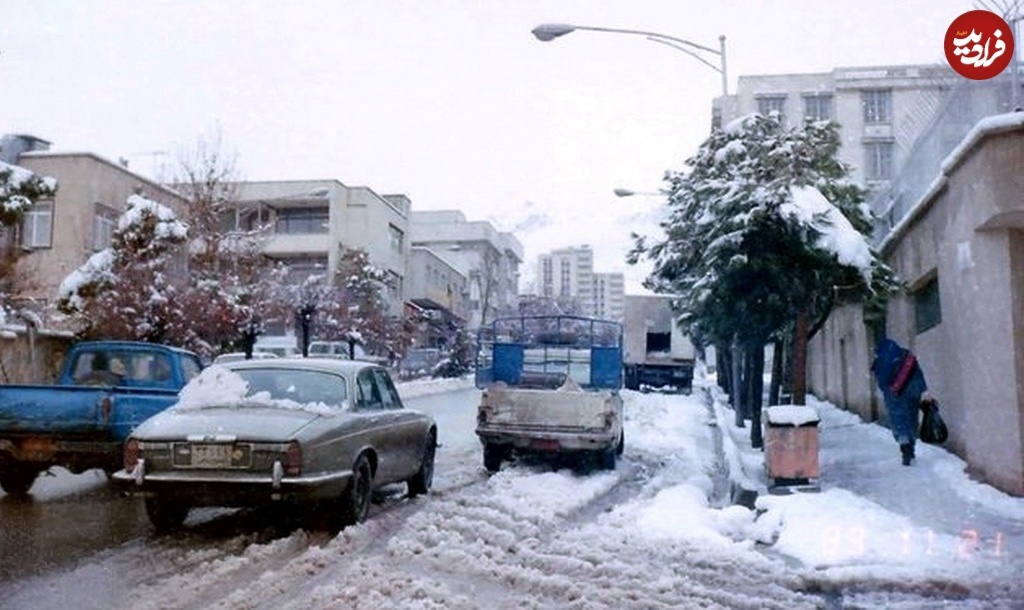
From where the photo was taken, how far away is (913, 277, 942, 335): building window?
1378 centimetres

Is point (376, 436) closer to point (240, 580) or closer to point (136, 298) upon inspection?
point (240, 580)

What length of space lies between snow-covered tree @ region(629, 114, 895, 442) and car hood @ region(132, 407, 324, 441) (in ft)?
23.0

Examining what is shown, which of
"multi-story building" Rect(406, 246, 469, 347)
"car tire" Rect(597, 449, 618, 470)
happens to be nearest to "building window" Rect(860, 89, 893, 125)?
"multi-story building" Rect(406, 246, 469, 347)

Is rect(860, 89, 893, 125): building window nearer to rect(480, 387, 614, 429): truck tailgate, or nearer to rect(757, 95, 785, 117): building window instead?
rect(757, 95, 785, 117): building window

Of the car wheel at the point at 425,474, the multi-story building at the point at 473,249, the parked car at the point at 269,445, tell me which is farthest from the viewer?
the multi-story building at the point at 473,249

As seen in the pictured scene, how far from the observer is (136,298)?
73.5 ft

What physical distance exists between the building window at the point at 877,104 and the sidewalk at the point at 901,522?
62.2 m

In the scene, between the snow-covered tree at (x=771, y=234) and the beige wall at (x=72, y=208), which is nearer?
the snow-covered tree at (x=771, y=234)

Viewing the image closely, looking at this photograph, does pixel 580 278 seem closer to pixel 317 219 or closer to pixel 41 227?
pixel 317 219

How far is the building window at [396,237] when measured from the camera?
60316 mm

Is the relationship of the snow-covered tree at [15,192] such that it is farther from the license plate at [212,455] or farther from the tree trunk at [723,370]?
the tree trunk at [723,370]

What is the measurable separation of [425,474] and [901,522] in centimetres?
508

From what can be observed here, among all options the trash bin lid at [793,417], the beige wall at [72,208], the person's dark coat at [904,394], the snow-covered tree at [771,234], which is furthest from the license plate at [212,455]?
the beige wall at [72,208]

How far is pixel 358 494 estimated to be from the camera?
8.84m
